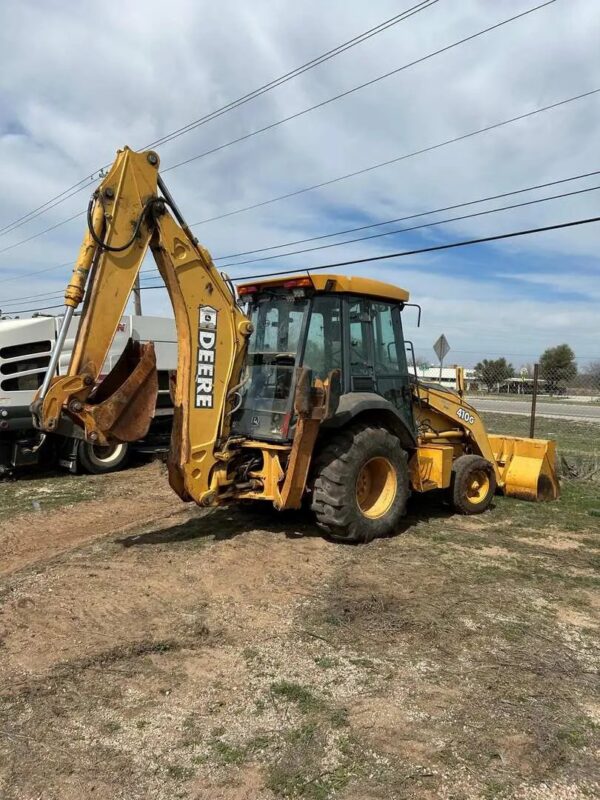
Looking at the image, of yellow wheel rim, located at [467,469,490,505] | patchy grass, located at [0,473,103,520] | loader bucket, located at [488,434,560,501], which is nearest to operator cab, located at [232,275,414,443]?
yellow wheel rim, located at [467,469,490,505]

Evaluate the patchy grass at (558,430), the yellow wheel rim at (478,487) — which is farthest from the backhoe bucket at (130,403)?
the patchy grass at (558,430)

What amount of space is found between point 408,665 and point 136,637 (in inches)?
69.1

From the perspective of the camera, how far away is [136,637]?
411 centimetres

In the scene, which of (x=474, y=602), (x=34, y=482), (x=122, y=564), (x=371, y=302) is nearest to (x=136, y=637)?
(x=122, y=564)

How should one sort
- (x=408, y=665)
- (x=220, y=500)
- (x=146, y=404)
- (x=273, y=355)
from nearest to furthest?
(x=408, y=665)
(x=146, y=404)
(x=220, y=500)
(x=273, y=355)

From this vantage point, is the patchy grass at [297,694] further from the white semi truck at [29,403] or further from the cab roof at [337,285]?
the white semi truck at [29,403]

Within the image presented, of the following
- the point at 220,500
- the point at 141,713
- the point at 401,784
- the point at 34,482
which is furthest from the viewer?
the point at 34,482

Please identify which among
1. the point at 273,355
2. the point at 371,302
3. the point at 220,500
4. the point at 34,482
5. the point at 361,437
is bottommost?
the point at 34,482

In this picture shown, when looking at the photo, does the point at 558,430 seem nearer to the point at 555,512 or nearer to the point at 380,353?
the point at 555,512

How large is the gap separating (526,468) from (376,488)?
9.44ft

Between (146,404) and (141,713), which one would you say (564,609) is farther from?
(146,404)

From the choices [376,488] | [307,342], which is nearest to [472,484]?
[376,488]

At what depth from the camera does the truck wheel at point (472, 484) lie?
301 inches

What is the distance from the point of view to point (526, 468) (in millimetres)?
8562
